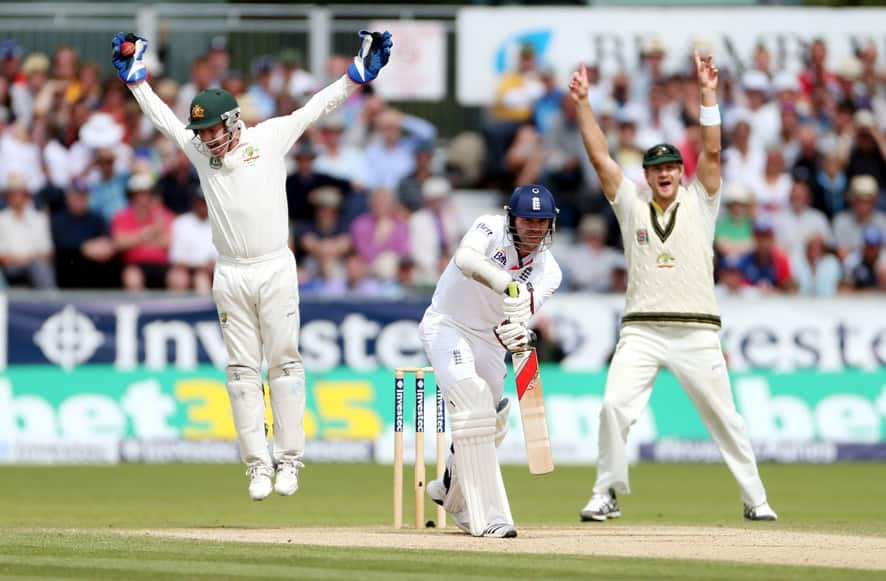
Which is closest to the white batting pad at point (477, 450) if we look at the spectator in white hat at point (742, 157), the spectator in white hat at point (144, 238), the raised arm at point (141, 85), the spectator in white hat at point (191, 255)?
the raised arm at point (141, 85)

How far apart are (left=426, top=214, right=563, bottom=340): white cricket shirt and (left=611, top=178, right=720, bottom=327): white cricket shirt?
1.37m

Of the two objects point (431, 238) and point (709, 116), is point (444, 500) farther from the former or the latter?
point (431, 238)

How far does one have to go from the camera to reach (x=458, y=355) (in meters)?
9.88

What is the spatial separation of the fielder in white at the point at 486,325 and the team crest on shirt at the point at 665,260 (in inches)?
55.2

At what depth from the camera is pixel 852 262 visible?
62.7ft

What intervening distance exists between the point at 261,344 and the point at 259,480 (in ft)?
2.68

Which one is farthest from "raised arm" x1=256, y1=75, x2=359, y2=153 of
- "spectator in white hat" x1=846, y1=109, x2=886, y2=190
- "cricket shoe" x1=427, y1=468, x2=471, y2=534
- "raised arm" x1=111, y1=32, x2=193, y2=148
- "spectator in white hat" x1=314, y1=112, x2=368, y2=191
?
"spectator in white hat" x1=846, y1=109, x2=886, y2=190

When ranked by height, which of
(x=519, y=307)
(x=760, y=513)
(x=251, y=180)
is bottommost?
(x=760, y=513)

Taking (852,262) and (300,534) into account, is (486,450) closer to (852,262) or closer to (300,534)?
(300,534)

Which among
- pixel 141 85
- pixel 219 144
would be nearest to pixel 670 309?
pixel 219 144

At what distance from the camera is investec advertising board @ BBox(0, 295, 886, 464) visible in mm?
17016

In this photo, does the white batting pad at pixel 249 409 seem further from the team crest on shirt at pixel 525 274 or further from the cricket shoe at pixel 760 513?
the cricket shoe at pixel 760 513

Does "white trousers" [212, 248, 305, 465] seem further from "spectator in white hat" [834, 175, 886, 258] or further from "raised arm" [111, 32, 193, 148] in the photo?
"spectator in white hat" [834, 175, 886, 258]

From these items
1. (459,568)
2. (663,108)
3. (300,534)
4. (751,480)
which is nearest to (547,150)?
Answer: (663,108)
